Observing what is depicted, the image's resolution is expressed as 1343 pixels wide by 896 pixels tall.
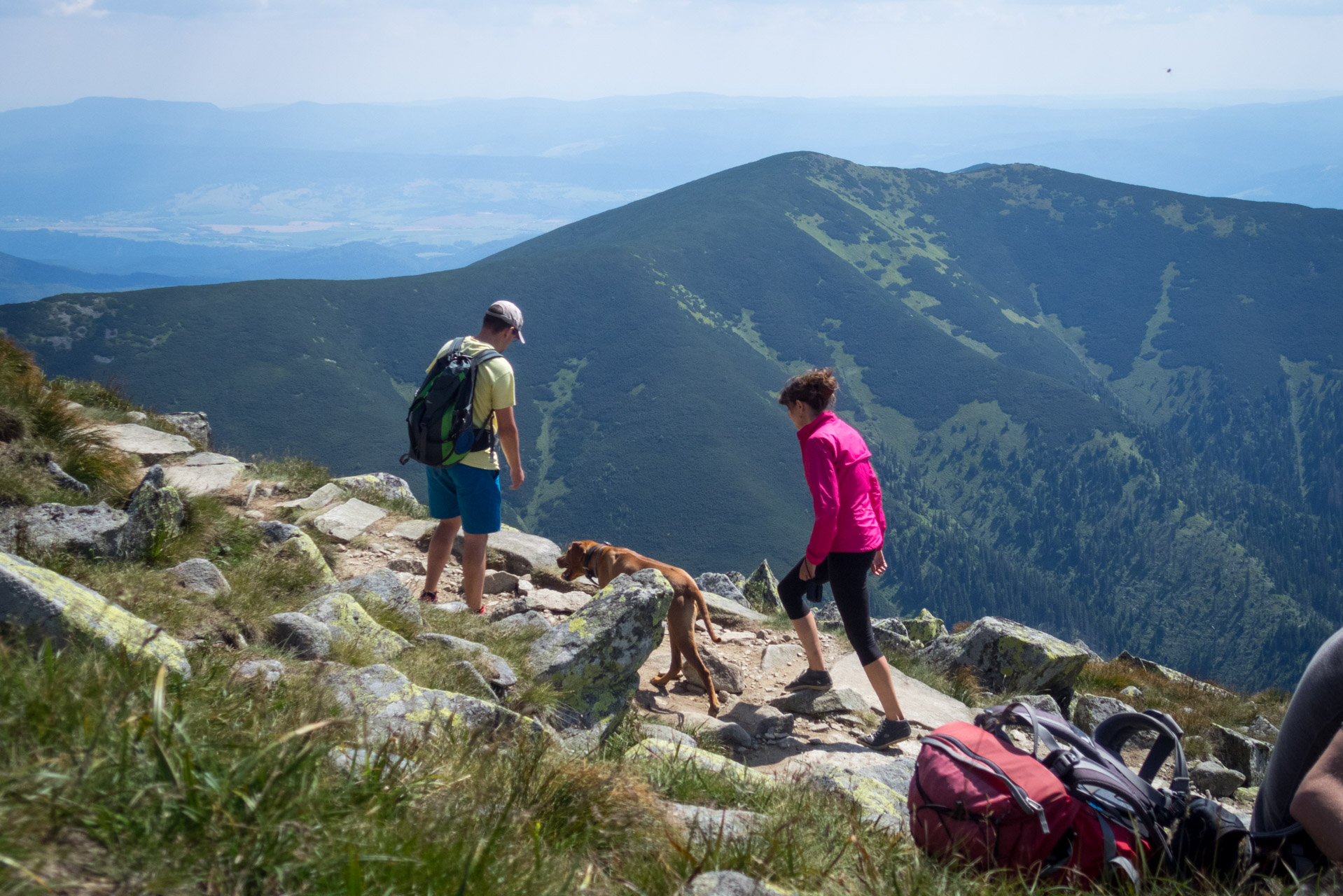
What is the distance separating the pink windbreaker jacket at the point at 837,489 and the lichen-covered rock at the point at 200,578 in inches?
155

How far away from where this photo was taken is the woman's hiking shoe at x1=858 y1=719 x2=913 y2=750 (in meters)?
5.87

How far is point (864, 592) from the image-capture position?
5793 millimetres

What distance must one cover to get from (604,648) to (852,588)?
1877 millimetres

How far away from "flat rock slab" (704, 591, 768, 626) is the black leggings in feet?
9.70

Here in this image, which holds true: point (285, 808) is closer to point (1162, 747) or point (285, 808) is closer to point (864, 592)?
point (1162, 747)

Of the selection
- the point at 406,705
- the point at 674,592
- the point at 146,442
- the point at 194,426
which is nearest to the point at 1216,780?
the point at 674,592

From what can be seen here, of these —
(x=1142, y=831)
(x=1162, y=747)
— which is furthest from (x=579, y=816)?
(x=1162, y=747)

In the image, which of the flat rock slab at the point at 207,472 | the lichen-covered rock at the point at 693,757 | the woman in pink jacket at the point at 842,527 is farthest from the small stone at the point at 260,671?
the flat rock slab at the point at 207,472

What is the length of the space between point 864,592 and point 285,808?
15.0 ft

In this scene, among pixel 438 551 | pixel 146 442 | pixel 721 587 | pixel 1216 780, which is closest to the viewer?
pixel 438 551

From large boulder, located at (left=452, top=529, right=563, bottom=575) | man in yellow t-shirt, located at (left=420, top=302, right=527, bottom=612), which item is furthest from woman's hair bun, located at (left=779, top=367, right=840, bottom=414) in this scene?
large boulder, located at (left=452, top=529, right=563, bottom=575)

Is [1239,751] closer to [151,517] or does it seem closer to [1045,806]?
[1045,806]

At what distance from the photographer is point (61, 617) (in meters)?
3.02

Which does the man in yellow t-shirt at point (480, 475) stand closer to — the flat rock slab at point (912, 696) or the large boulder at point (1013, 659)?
the flat rock slab at point (912, 696)
